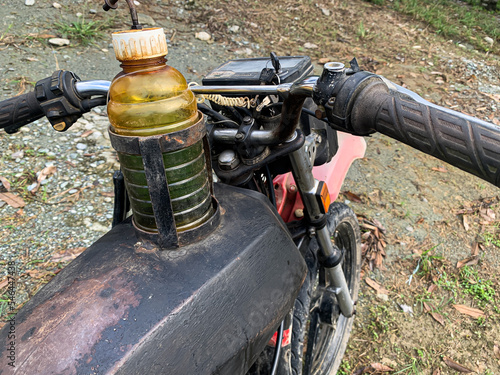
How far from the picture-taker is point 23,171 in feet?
10.7

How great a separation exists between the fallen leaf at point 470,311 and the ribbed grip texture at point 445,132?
8.61 feet

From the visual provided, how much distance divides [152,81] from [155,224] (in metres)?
0.38

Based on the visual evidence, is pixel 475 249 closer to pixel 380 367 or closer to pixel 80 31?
pixel 380 367

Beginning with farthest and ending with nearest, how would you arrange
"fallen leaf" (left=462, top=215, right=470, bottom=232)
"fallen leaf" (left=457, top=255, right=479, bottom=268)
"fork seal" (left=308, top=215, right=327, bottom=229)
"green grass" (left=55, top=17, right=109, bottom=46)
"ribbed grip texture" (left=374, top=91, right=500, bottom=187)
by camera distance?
"green grass" (left=55, top=17, right=109, bottom=46) < "fallen leaf" (left=462, top=215, right=470, bottom=232) < "fallen leaf" (left=457, top=255, right=479, bottom=268) < "fork seal" (left=308, top=215, right=327, bottom=229) < "ribbed grip texture" (left=374, top=91, right=500, bottom=187)

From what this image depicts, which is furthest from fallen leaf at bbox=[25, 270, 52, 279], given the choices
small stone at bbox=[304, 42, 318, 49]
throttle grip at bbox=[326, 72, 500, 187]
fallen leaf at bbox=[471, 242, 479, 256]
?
small stone at bbox=[304, 42, 318, 49]

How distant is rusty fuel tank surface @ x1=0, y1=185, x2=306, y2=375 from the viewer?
0.83 m

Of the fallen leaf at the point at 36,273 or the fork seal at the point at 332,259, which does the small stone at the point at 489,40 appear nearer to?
the fork seal at the point at 332,259

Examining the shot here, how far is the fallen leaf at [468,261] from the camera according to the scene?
10.6ft

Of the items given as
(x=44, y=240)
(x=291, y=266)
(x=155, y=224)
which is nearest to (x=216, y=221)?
(x=155, y=224)

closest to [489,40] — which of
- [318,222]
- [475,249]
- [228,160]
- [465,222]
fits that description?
[465,222]

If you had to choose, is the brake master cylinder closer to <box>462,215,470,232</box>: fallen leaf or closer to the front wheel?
the front wheel

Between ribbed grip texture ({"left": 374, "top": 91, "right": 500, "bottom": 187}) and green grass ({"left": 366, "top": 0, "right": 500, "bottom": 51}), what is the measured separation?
295 inches

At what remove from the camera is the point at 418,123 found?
2.77 feet

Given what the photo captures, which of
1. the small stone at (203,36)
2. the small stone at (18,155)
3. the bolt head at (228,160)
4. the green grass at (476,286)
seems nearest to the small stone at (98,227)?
the small stone at (18,155)
